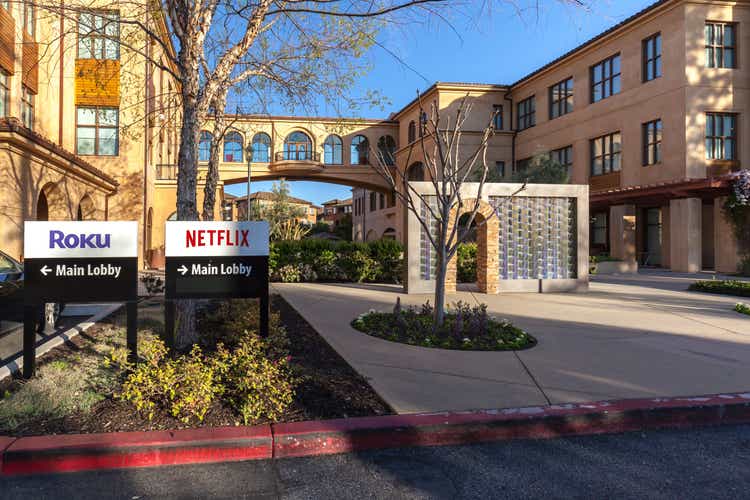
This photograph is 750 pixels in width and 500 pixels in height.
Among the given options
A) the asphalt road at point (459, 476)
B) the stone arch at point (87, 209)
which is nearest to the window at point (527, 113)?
the stone arch at point (87, 209)

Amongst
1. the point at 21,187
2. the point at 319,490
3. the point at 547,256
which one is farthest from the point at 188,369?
the point at 21,187

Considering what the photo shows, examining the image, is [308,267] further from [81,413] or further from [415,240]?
[81,413]

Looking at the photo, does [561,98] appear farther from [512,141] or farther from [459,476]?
[459,476]

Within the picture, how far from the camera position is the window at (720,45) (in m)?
23.1

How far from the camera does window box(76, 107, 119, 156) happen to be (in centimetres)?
2064

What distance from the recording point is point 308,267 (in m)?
16.2

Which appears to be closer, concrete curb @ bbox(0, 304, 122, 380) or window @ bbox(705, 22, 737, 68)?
concrete curb @ bbox(0, 304, 122, 380)

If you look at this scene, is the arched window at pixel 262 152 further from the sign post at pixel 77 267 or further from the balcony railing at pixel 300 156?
the sign post at pixel 77 267

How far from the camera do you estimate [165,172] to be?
27344mm

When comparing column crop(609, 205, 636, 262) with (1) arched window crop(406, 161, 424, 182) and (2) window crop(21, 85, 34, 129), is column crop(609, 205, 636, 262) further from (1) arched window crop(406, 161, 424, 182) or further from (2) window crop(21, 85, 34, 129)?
(2) window crop(21, 85, 34, 129)

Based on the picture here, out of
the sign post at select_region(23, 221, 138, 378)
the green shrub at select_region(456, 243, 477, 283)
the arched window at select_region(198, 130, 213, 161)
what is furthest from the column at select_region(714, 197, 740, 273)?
the sign post at select_region(23, 221, 138, 378)

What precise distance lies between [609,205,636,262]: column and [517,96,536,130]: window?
10.5 m

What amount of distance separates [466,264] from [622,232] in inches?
541

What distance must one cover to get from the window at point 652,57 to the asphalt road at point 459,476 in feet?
84.4
